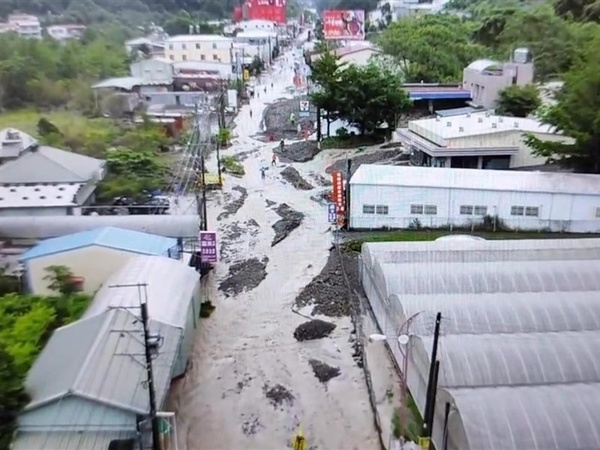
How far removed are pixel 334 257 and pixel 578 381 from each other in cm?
644

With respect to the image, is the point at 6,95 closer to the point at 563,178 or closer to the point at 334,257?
the point at 334,257

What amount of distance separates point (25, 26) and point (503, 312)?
2129 centimetres

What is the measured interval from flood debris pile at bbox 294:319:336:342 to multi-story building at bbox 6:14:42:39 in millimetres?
17466

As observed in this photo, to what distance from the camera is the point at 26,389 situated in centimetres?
706

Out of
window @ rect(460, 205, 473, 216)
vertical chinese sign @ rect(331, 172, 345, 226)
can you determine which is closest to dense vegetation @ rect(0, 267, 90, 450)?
vertical chinese sign @ rect(331, 172, 345, 226)

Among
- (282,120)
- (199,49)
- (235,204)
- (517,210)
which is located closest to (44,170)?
(235,204)

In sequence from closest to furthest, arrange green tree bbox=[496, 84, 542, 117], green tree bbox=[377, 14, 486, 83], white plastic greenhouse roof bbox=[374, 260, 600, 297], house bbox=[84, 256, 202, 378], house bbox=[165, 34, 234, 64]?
1. house bbox=[84, 256, 202, 378]
2. white plastic greenhouse roof bbox=[374, 260, 600, 297]
3. green tree bbox=[496, 84, 542, 117]
4. green tree bbox=[377, 14, 486, 83]
5. house bbox=[165, 34, 234, 64]

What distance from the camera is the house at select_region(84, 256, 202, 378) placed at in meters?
8.62

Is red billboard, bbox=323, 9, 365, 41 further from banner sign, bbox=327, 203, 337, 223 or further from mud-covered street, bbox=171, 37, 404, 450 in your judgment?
banner sign, bbox=327, 203, 337, 223

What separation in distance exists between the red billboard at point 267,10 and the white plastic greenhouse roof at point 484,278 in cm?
5409

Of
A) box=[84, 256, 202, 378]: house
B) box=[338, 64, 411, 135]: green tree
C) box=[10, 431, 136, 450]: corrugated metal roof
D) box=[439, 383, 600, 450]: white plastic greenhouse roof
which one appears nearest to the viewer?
box=[439, 383, 600, 450]: white plastic greenhouse roof

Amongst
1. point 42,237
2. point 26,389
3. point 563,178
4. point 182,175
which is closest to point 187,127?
point 182,175

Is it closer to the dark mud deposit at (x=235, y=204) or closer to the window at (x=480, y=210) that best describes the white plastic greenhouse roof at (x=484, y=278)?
the window at (x=480, y=210)

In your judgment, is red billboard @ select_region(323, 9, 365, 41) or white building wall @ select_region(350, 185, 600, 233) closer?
white building wall @ select_region(350, 185, 600, 233)
